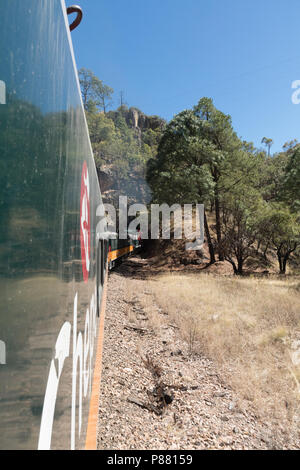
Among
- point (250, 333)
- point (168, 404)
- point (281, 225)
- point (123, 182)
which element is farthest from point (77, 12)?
point (123, 182)

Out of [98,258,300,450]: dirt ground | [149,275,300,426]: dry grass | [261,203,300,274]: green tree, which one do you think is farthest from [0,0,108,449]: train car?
[261,203,300,274]: green tree

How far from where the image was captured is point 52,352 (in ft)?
3.26

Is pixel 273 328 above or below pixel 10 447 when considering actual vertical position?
below

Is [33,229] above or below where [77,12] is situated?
below

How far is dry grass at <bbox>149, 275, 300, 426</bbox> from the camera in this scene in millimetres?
4809

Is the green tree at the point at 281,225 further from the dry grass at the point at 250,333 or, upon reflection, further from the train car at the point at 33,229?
the train car at the point at 33,229

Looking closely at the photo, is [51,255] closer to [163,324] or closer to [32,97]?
[32,97]

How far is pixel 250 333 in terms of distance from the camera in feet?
23.6

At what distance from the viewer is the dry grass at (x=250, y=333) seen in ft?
15.8

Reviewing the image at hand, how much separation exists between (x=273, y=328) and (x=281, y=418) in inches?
141

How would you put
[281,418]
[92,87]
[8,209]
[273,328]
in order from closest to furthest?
[8,209] → [281,418] → [273,328] → [92,87]

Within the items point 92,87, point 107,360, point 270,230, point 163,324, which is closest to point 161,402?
point 107,360

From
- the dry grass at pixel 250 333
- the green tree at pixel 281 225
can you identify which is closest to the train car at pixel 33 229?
the dry grass at pixel 250 333

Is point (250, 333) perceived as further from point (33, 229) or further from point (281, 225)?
point (281, 225)
